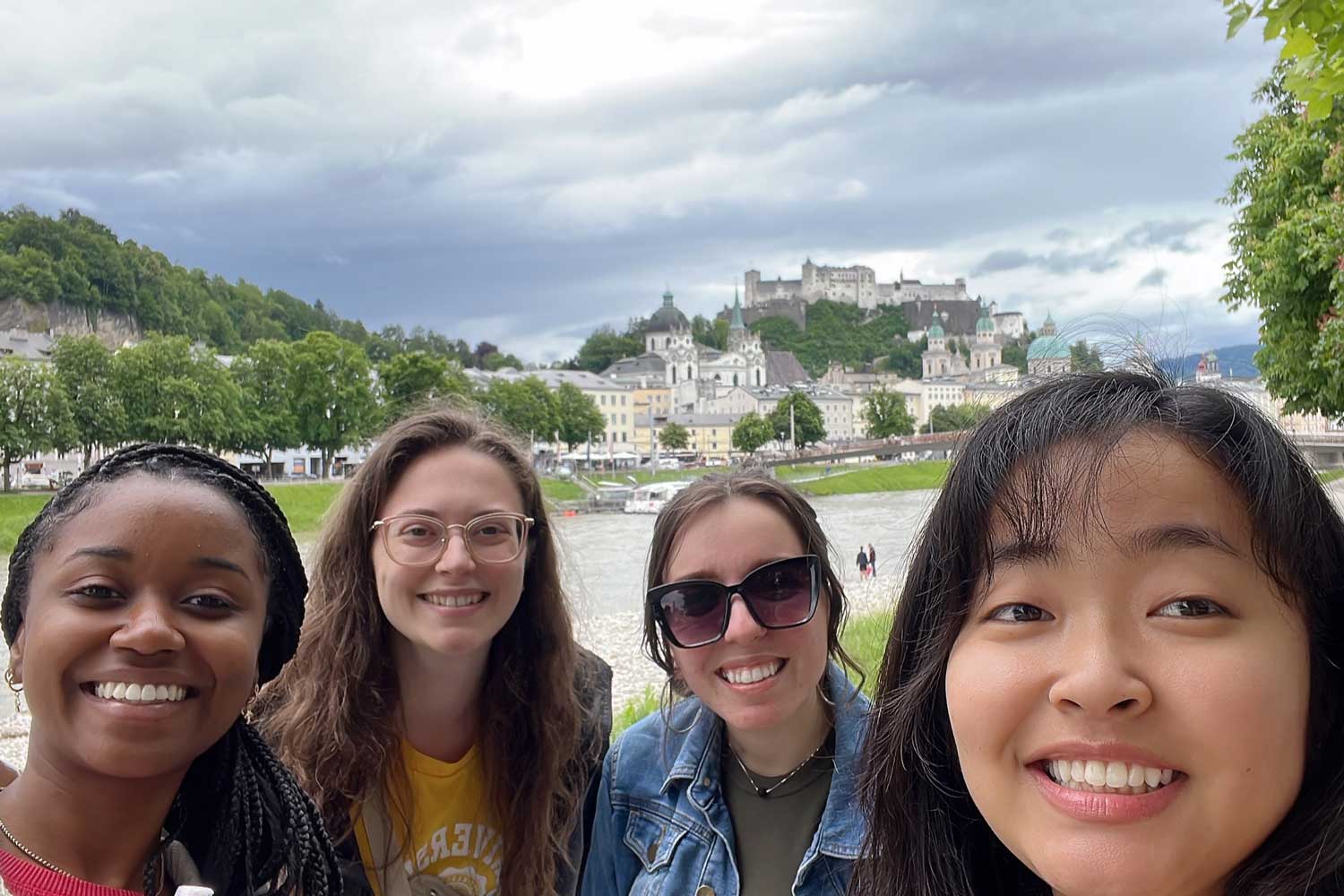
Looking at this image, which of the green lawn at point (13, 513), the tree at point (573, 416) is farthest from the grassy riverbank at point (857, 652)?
the tree at point (573, 416)

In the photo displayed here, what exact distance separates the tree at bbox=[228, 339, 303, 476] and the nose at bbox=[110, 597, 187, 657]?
54.3 metres

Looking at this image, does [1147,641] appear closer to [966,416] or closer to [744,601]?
[966,416]

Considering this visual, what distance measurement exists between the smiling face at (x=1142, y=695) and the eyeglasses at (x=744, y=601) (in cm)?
113

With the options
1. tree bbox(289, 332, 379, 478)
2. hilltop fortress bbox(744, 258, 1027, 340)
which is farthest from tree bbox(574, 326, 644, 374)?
Answer: tree bbox(289, 332, 379, 478)

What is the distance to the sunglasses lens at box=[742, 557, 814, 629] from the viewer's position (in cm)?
238

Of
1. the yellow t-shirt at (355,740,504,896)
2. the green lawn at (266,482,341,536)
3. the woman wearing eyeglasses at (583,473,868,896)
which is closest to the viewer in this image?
the woman wearing eyeglasses at (583,473,868,896)

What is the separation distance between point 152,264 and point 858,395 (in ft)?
252

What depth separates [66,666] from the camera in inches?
59.0

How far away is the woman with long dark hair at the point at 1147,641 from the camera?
1.09 meters

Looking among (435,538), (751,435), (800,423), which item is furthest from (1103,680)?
(800,423)

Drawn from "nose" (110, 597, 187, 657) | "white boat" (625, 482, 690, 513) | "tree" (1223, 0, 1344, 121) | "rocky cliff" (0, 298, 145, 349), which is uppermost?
"rocky cliff" (0, 298, 145, 349)

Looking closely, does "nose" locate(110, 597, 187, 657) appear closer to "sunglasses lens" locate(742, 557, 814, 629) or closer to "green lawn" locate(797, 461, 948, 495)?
"sunglasses lens" locate(742, 557, 814, 629)

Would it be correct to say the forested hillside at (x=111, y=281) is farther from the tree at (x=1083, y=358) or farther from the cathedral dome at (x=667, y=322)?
the tree at (x=1083, y=358)

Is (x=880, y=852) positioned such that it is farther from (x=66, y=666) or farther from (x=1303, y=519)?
(x=66, y=666)
